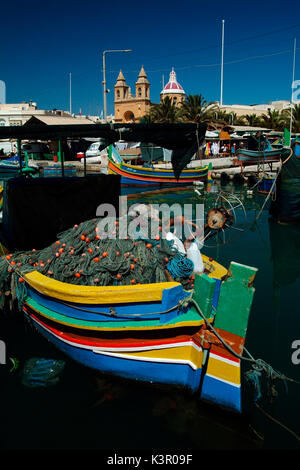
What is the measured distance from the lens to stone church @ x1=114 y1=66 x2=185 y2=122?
248ft

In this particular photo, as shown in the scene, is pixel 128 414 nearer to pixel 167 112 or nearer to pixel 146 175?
pixel 146 175

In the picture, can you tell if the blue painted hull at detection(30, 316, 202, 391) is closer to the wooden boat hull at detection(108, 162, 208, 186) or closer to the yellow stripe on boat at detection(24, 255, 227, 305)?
the yellow stripe on boat at detection(24, 255, 227, 305)

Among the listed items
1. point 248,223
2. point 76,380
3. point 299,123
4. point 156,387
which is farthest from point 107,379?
point 299,123

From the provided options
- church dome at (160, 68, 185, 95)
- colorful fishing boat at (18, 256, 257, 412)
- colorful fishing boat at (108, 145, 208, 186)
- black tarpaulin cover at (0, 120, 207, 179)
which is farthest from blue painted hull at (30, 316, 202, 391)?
church dome at (160, 68, 185, 95)

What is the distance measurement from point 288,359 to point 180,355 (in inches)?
94.7

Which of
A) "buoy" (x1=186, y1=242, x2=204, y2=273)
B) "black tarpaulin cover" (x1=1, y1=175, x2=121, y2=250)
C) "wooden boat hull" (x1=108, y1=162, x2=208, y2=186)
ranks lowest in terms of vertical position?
"buoy" (x1=186, y1=242, x2=204, y2=273)

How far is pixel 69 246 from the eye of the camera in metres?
5.46

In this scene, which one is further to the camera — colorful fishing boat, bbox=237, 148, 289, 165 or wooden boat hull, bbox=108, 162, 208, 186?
colorful fishing boat, bbox=237, 148, 289, 165

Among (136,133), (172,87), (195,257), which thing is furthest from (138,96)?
(195,257)

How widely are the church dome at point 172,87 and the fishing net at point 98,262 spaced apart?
79.6 meters

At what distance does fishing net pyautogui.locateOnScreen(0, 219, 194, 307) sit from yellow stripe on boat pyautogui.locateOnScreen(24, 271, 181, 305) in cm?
31

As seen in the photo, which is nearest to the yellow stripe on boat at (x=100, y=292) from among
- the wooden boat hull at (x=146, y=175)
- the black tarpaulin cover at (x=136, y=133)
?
the black tarpaulin cover at (x=136, y=133)

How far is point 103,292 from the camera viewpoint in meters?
4.24
